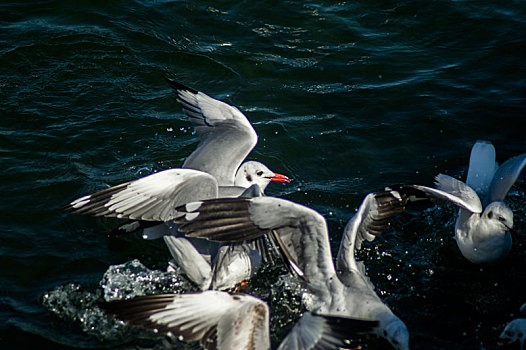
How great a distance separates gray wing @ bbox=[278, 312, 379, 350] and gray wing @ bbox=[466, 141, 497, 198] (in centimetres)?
297

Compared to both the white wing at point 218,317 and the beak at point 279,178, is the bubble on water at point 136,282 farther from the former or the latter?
the beak at point 279,178

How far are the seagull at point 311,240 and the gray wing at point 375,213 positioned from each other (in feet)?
0.03

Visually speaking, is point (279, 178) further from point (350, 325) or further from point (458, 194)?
point (350, 325)

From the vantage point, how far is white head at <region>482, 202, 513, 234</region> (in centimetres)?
563

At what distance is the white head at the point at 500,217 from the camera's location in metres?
5.63

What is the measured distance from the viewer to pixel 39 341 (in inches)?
181

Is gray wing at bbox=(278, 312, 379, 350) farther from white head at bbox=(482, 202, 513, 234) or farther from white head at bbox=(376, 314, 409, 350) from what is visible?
white head at bbox=(482, 202, 513, 234)

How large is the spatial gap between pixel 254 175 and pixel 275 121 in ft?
4.62

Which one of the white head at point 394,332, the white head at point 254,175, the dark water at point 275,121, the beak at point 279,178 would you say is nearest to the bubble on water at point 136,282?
the dark water at point 275,121

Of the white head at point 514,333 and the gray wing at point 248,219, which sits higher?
the gray wing at point 248,219

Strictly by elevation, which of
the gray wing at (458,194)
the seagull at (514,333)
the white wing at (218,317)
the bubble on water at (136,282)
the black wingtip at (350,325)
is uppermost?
the gray wing at (458,194)

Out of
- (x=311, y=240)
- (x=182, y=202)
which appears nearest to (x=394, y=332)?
(x=311, y=240)

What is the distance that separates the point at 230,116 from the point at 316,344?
313 cm

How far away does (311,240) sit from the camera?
4562 millimetres
